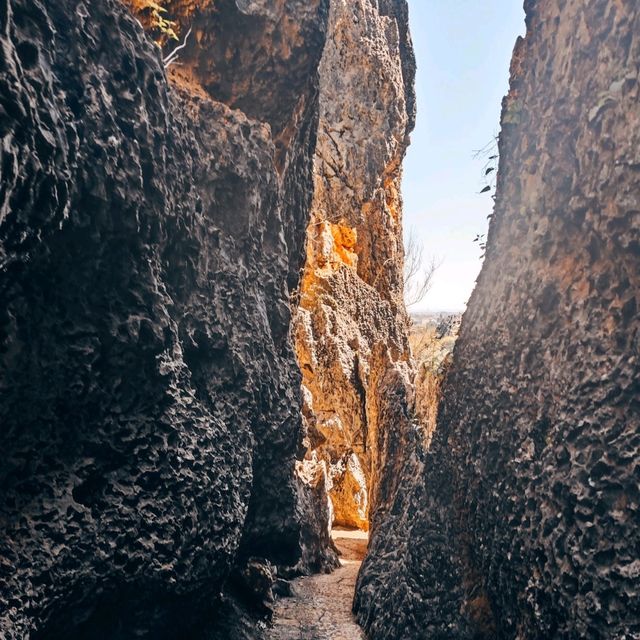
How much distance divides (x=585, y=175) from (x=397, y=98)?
13.4 metres

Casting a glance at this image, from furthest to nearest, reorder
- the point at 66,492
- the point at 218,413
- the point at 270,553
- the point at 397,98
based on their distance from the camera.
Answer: the point at 397,98 < the point at 270,553 < the point at 218,413 < the point at 66,492

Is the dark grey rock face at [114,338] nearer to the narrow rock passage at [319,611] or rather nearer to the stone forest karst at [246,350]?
the stone forest karst at [246,350]

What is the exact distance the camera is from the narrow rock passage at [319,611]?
20.7ft

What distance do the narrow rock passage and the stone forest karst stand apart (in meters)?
0.06

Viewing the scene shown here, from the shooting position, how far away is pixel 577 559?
138 inches

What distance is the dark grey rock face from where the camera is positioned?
2.91m

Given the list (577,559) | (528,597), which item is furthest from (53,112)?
(528,597)

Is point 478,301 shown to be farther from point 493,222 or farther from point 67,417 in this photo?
point 67,417

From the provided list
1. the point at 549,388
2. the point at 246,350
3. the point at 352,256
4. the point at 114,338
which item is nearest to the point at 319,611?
the point at 246,350

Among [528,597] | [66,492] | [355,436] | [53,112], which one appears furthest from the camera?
[355,436]

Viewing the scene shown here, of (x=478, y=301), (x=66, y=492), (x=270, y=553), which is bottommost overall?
(x=270, y=553)

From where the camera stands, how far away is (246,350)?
5480 millimetres

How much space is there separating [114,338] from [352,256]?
12268 mm

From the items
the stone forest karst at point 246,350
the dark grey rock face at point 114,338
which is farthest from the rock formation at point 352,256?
the dark grey rock face at point 114,338
